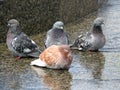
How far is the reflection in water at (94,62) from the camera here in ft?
24.7

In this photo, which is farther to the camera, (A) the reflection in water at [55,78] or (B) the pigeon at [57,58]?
(B) the pigeon at [57,58]

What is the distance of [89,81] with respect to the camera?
274 inches

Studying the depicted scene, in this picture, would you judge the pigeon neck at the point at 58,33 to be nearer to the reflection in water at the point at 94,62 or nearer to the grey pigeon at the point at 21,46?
the grey pigeon at the point at 21,46

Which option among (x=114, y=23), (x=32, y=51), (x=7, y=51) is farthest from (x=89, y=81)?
(x=114, y=23)

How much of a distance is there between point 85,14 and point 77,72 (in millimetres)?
7552

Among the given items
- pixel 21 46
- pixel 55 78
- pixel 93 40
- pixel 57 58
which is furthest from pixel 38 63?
pixel 93 40

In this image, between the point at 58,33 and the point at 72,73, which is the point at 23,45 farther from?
the point at 72,73

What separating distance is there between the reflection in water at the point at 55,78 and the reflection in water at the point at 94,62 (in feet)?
1.55

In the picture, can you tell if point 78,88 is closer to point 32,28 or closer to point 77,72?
point 77,72

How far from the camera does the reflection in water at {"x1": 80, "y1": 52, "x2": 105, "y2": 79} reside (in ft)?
24.7

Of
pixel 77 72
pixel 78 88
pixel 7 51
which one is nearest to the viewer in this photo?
pixel 78 88

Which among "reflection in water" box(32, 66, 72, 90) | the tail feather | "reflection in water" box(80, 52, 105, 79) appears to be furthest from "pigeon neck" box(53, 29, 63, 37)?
"reflection in water" box(32, 66, 72, 90)

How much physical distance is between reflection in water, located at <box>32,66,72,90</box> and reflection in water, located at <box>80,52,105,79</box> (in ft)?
1.55

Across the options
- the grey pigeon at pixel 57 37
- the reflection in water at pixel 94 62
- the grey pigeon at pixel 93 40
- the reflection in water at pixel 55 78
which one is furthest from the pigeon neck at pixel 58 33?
the reflection in water at pixel 55 78
